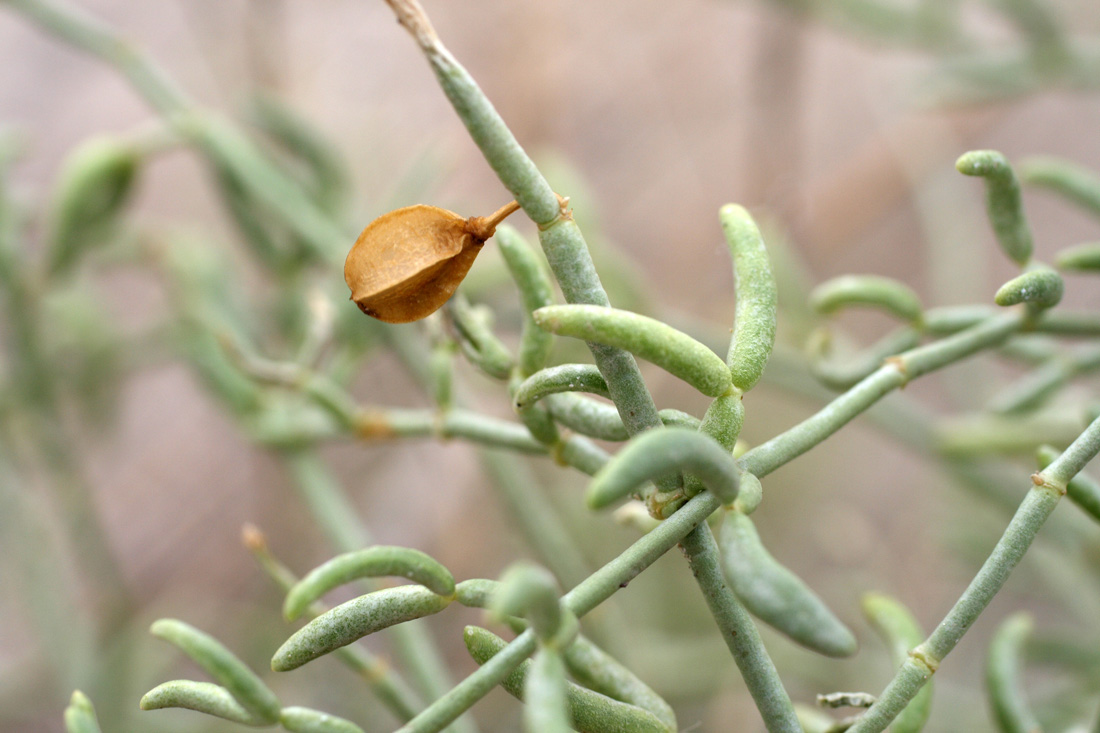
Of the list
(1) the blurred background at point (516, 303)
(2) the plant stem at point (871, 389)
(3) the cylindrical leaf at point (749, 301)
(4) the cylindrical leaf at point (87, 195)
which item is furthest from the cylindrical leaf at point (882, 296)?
(4) the cylindrical leaf at point (87, 195)

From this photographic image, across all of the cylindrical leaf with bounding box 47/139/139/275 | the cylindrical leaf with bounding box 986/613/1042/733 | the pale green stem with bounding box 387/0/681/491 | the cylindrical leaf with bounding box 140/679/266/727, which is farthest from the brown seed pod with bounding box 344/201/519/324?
the cylindrical leaf with bounding box 47/139/139/275

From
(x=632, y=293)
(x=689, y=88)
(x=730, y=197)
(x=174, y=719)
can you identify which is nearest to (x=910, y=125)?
(x=730, y=197)

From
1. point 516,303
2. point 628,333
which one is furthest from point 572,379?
point 516,303

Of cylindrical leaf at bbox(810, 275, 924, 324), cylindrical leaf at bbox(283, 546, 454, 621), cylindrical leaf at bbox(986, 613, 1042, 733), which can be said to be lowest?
cylindrical leaf at bbox(986, 613, 1042, 733)

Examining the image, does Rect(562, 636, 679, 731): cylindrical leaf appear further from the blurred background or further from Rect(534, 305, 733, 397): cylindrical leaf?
the blurred background

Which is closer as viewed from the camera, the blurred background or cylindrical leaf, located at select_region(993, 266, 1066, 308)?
cylindrical leaf, located at select_region(993, 266, 1066, 308)
